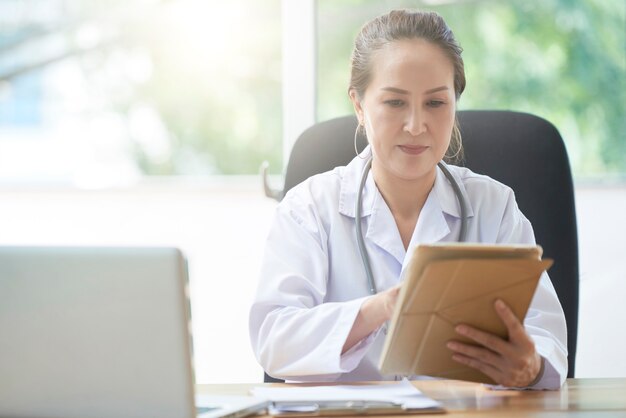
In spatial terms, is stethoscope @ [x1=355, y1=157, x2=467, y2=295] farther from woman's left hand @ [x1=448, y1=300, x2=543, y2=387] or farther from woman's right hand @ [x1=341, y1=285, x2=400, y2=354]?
woman's left hand @ [x1=448, y1=300, x2=543, y2=387]

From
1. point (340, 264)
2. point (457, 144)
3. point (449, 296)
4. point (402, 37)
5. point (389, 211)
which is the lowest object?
point (449, 296)

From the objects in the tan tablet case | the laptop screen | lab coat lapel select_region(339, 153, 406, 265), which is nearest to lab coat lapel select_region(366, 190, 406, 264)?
lab coat lapel select_region(339, 153, 406, 265)

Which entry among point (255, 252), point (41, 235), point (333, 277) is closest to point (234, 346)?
point (255, 252)

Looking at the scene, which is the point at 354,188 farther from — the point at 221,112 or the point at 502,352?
the point at 221,112

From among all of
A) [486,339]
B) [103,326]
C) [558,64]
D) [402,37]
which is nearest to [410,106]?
[402,37]

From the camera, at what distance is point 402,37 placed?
1866 millimetres

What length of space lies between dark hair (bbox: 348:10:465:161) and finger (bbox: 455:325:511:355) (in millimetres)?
630

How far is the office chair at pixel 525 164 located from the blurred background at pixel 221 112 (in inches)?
39.7

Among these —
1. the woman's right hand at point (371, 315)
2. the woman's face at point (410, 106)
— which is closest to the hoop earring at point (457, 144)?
the woman's face at point (410, 106)

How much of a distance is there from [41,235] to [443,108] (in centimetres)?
169

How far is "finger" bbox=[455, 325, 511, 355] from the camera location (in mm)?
1365

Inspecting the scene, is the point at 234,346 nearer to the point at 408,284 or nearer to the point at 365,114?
the point at 365,114

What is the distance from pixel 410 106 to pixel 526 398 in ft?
1.99

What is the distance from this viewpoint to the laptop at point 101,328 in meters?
1.03
